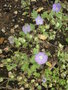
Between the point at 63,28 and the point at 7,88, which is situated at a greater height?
the point at 63,28

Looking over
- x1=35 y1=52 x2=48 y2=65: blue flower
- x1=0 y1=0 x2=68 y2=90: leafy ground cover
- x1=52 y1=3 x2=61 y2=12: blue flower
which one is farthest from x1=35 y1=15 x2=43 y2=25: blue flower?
x1=35 y1=52 x2=48 y2=65: blue flower

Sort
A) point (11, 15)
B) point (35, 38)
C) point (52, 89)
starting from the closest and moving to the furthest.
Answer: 1. point (52, 89)
2. point (35, 38)
3. point (11, 15)

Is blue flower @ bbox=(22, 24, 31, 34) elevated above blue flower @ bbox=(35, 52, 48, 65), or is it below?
above

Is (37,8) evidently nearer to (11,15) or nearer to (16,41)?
(11,15)

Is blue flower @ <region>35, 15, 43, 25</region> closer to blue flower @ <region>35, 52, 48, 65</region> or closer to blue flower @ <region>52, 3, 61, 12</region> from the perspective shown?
blue flower @ <region>52, 3, 61, 12</region>

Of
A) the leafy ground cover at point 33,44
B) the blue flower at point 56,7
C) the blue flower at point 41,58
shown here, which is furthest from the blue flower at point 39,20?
the blue flower at point 41,58

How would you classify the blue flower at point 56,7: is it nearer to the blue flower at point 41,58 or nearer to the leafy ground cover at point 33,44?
the leafy ground cover at point 33,44

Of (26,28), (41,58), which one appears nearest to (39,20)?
(26,28)

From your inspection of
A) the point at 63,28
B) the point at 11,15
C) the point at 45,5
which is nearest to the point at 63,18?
the point at 63,28

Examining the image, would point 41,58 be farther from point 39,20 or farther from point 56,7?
point 56,7
